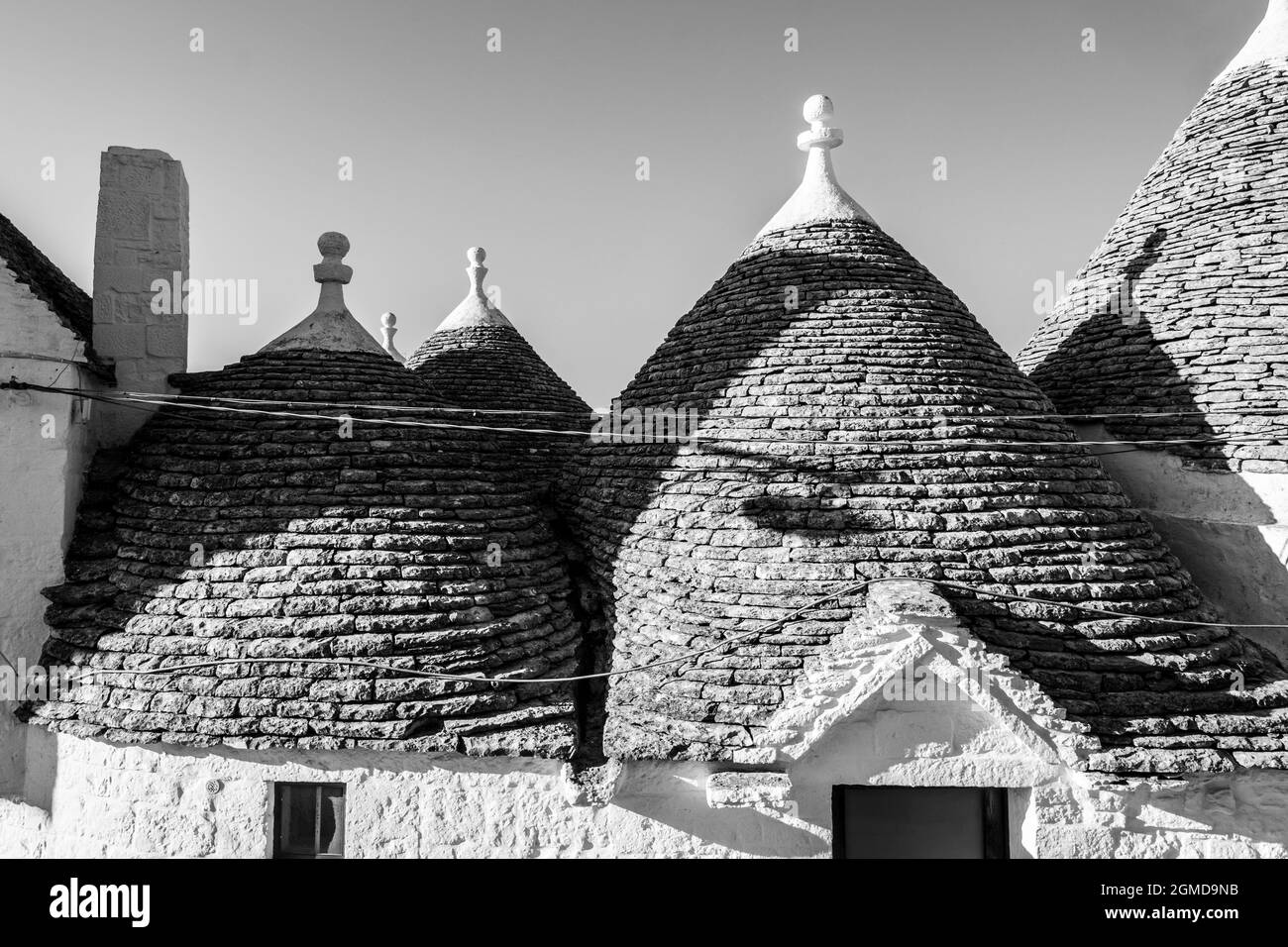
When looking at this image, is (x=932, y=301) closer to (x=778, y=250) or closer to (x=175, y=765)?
(x=778, y=250)

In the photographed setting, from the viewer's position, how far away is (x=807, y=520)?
625cm

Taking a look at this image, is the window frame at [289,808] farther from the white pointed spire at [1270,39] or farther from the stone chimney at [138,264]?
the white pointed spire at [1270,39]

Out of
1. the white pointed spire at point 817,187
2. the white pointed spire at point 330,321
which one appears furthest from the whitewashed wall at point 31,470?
the white pointed spire at point 817,187

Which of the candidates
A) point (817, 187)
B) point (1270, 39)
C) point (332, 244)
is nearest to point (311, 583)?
point (332, 244)

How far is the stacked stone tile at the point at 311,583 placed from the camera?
18.5 feet

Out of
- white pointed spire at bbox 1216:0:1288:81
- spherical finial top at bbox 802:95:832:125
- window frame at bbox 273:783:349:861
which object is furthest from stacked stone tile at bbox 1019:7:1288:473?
window frame at bbox 273:783:349:861

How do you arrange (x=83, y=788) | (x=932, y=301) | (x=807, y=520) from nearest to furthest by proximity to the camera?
(x=83, y=788), (x=807, y=520), (x=932, y=301)

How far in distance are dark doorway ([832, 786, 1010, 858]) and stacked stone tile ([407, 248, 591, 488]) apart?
18.9 ft

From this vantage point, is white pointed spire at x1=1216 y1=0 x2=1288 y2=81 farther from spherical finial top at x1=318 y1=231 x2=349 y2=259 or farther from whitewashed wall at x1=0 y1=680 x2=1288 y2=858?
spherical finial top at x1=318 y1=231 x2=349 y2=259

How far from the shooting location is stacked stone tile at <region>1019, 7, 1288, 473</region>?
7340 mm

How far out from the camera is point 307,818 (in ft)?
19.0

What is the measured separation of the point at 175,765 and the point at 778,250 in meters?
7.07

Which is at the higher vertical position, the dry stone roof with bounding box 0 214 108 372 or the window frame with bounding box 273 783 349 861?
the dry stone roof with bounding box 0 214 108 372

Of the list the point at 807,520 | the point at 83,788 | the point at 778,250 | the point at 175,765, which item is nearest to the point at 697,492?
the point at 807,520
